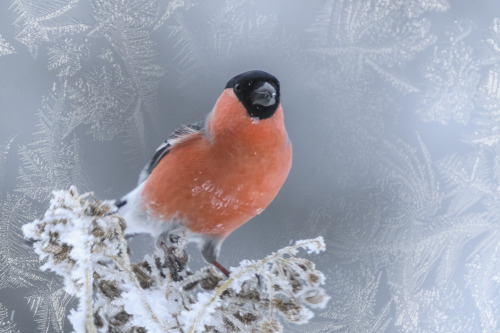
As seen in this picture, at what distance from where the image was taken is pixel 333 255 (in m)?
0.75

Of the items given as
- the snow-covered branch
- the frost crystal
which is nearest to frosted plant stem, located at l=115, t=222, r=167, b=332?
the snow-covered branch

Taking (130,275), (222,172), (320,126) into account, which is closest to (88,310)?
(130,275)

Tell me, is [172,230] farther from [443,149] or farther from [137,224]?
[443,149]

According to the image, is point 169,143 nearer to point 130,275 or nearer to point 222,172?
point 222,172

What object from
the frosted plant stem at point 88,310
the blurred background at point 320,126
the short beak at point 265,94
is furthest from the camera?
the blurred background at point 320,126

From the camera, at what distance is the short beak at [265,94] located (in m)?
0.53

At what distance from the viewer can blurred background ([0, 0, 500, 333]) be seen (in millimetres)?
677

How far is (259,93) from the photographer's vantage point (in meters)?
0.54

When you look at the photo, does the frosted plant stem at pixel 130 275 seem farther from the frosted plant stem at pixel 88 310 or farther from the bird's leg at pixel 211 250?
the bird's leg at pixel 211 250

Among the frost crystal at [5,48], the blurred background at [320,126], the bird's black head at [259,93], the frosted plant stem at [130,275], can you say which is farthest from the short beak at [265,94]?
the frost crystal at [5,48]

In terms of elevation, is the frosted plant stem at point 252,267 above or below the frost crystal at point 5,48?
below

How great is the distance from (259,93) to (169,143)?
14 cm

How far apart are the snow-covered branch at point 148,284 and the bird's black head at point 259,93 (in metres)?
0.21

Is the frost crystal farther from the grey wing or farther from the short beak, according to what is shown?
the short beak
